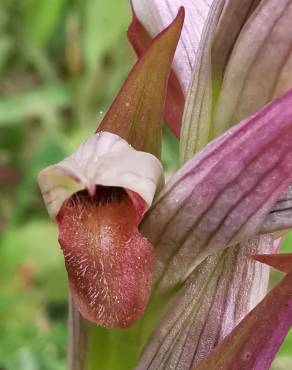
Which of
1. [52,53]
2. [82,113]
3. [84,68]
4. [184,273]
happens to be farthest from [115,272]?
[52,53]

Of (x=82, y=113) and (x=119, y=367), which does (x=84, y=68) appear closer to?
(x=82, y=113)

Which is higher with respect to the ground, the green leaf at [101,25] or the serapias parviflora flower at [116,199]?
the serapias parviflora flower at [116,199]

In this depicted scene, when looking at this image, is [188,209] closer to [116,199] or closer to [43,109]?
[116,199]

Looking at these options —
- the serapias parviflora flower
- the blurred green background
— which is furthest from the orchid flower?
the blurred green background

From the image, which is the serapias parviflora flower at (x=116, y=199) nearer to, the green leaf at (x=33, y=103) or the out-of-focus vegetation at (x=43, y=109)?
the out-of-focus vegetation at (x=43, y=109)

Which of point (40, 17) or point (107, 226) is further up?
point (107, 226)

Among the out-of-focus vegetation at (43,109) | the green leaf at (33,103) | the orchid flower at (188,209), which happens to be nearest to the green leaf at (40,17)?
the out-of-focus vegetation at (43,109)

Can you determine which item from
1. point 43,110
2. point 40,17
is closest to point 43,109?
point 43,110
